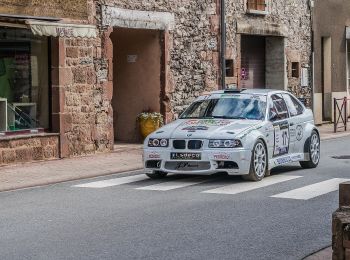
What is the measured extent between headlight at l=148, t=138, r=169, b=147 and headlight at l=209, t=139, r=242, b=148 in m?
0.80

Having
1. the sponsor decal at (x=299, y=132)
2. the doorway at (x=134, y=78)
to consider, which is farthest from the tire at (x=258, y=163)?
the doorway at (x=134, y=78)

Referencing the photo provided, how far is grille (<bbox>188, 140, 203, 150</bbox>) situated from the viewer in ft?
44.9

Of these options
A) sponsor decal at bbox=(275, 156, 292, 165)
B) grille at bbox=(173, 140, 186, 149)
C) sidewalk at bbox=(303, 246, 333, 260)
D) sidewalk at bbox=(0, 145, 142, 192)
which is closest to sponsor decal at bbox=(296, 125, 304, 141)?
sponsor decal at bbox=(275, 156, 292, 165)

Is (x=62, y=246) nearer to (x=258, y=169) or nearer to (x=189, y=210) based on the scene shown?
(x=189, y=210)

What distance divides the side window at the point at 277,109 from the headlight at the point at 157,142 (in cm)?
206

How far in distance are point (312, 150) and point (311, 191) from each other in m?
3.44

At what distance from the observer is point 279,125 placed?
15008mm

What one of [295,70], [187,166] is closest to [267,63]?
[295,70]

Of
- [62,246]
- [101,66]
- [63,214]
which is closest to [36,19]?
[101,66]

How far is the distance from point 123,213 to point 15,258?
9.45 ft

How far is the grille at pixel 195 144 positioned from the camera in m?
13.7

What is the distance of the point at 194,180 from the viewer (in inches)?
568

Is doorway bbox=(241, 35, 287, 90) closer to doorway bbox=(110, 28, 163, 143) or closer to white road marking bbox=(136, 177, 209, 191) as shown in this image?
doorway bbox=(110, 28, 163, 143)

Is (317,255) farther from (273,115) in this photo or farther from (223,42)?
(223,42)
